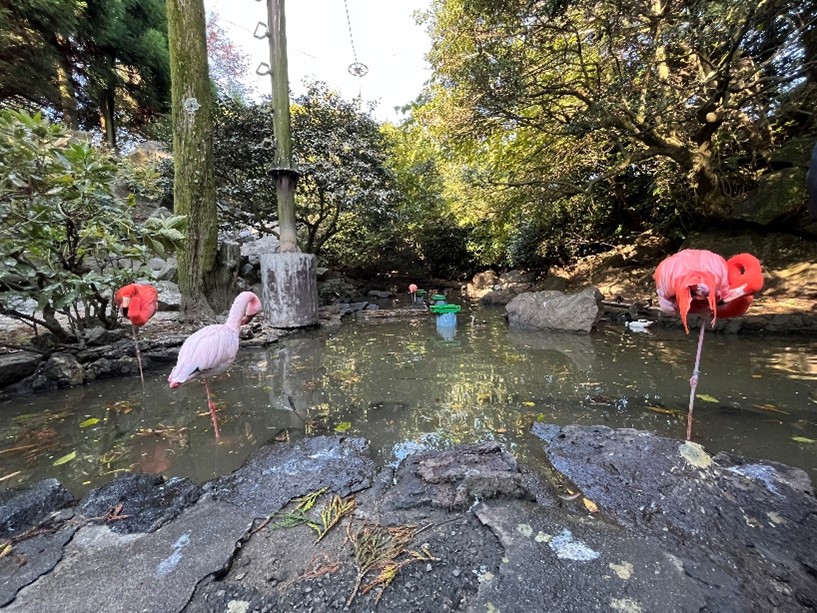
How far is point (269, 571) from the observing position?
4.09 feet

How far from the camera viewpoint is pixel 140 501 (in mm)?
1660

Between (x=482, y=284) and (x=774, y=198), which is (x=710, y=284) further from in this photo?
(x=482, y=284)

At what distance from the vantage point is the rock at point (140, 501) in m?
1.53

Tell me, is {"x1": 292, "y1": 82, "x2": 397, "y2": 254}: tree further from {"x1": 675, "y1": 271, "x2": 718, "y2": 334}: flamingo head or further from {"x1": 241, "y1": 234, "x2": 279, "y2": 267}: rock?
{"x1": 675, "y1": 271, "x2": 718, "y2": 334}: flamingo head

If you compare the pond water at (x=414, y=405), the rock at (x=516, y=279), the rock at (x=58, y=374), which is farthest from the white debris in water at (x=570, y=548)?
the rock at (x=516, y=279)

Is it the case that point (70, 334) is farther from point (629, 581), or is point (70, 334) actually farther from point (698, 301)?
point (698, 301)

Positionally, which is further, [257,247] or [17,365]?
[257,247]

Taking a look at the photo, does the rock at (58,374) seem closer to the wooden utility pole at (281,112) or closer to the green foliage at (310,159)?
the wooden utility pole at (281,112)

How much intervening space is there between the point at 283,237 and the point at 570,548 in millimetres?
5044

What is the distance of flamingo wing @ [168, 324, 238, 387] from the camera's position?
8.09 ft

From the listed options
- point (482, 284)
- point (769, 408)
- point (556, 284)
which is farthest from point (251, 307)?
point (482, 284)

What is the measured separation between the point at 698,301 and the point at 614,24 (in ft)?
15.3

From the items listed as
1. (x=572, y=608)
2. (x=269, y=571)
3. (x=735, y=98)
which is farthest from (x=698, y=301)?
(x=735, y=98)

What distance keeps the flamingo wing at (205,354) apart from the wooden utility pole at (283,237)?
8.55 feet
